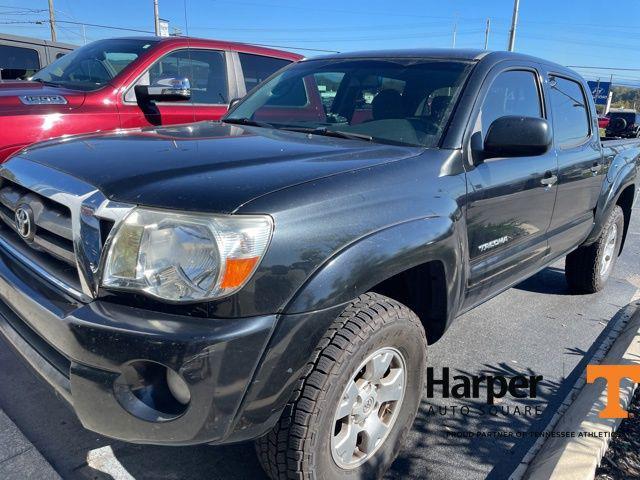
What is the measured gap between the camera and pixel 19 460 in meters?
2.30

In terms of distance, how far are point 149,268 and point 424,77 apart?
1.92m

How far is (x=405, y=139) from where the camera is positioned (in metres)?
2.66

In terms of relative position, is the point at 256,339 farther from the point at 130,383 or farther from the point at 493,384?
the point at 493,384

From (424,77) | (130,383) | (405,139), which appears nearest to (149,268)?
(130,383)

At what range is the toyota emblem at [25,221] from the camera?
83.8 inches

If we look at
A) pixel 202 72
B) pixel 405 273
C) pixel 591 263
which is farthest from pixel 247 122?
pixel 591 263

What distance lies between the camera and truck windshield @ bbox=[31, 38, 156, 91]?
484 cm

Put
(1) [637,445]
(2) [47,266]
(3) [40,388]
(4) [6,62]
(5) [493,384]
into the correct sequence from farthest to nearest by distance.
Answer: (4) [6,62] < (5) [493,384] < (3) [40,388] < (1) [637,445] < (2) [47,266]

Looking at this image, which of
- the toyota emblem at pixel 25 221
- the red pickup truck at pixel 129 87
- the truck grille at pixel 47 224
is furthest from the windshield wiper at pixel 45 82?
the toyota emblem at pixel 25 221

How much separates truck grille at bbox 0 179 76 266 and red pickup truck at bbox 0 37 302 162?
6.67ft

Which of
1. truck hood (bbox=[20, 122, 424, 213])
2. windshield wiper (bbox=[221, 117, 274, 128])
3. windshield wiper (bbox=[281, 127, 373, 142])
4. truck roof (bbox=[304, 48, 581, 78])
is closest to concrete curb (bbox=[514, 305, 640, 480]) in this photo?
truck hood (bbox=[20, 122, 424, 213])

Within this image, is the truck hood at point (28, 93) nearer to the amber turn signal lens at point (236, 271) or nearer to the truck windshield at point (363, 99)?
the truck windshield at point (363, 99)

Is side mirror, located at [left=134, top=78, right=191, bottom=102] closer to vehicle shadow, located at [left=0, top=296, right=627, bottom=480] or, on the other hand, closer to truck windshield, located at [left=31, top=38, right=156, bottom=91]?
truck windshield, located at [left=31, top=38, right=156, bottom=91]

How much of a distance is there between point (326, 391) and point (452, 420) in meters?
1.27
